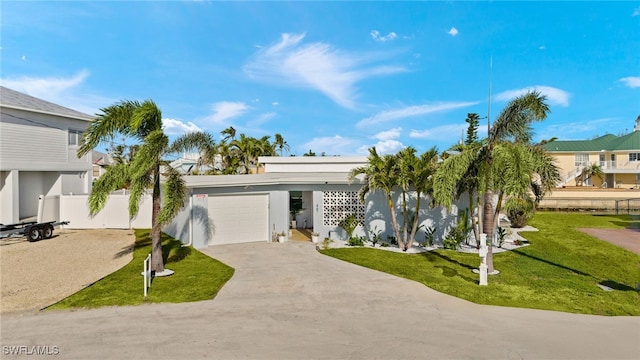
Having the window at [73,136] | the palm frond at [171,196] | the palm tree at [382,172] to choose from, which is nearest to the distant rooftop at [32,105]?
the window at [73,136]

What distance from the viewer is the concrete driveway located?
5438 mm

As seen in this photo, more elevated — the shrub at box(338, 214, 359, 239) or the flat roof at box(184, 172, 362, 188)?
the flat roof at box(184, 172, 362, 188)

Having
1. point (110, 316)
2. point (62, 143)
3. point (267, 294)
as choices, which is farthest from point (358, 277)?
point (62, 143)

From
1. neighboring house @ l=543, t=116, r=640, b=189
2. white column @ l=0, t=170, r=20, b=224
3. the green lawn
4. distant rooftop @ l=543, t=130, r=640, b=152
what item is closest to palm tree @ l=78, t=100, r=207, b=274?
the green lawn

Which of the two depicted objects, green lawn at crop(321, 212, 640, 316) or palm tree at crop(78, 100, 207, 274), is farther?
palm tree at crop(78, 100, 207, 274)

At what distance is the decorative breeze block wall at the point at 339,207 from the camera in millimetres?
15094

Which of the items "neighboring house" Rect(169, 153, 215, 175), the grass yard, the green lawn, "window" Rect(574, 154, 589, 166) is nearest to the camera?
the grass yard

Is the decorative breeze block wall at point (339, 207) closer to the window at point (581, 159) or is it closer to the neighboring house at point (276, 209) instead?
the neighboring house at point (276, 209)

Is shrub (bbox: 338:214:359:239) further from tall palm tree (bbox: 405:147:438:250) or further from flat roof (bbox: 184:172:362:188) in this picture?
tall palm tree (bbox: 405:147:438:250)

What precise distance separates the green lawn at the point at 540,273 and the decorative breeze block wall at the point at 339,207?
205cm

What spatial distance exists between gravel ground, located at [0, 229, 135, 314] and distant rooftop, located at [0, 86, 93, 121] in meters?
7.71

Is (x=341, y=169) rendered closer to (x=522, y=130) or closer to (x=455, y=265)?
(x=455, y=265)

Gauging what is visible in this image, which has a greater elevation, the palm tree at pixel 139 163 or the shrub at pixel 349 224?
the palm tree at pixel 139 163

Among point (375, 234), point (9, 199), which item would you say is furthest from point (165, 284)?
point (9, 199)
